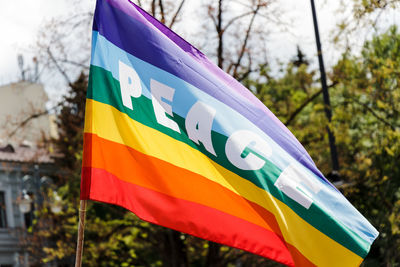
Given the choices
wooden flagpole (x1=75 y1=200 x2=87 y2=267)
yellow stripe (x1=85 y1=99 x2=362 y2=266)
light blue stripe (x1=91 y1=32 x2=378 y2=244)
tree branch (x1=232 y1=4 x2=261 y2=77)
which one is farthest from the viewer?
tree branch (x1=232 y1=4 x2=261 y2=77)

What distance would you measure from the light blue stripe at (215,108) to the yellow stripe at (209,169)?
242mm

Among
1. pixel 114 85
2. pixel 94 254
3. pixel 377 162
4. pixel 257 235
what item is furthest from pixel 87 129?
pixel 94 254

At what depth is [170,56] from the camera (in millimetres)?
6340

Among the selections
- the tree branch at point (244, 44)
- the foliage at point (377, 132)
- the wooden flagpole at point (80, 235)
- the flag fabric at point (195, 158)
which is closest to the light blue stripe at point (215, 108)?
the flag fabric at point (195, 158)

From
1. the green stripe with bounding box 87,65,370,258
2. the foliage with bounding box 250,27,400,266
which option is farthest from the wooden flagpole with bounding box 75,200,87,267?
the foliage with bounding box 250,27,400,266

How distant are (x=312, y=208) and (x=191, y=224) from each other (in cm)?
93

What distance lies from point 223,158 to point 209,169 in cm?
14

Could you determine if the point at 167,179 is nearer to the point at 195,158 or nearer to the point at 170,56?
the point at 195,158

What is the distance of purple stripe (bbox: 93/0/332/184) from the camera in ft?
20.6

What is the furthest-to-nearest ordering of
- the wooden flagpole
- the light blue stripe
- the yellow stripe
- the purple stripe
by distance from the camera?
1. the purple stripe
2. the light blue stripe
3. the yellow stripe
4. the wooden flagpole

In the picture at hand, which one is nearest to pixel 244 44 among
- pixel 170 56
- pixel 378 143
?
pixel 378 143

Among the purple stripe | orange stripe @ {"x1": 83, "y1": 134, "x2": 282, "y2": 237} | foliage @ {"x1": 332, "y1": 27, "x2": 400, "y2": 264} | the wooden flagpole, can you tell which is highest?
foliage @ {"x1": 332, "y1": 27, "x2": 400, "y2": 264}

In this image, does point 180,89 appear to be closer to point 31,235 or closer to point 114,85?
point 114,85

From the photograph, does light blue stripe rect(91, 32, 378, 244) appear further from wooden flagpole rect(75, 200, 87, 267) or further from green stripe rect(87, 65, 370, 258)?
wooden flagpole rect(75, 200, 87, 267)
